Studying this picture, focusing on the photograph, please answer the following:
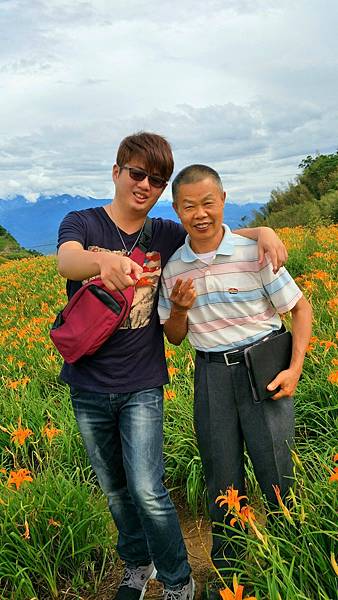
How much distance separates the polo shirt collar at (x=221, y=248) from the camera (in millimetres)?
1945

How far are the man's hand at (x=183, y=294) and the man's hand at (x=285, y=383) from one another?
0.40 meters

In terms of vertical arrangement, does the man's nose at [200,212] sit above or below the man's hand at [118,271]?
above

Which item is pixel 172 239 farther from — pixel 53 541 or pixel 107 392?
pixel 53 541

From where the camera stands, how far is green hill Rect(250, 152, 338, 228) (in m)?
16.8

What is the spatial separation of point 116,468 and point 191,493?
72cm

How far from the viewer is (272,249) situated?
181 centimetres

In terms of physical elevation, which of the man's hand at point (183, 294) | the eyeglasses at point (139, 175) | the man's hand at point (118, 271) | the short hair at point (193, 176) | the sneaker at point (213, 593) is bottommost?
the sneaker at point (213, 593)

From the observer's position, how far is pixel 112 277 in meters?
1.56

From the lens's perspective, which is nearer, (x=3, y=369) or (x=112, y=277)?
(x=112, y=277)

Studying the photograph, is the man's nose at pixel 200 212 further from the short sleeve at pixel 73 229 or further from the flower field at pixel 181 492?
the flower field at pixel 181 492

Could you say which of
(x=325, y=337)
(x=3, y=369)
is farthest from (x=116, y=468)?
(x=3, y=369)

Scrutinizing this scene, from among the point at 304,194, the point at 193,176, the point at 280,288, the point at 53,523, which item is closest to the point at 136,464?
the point at 53,523

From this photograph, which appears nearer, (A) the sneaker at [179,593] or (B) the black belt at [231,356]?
(B) the black belt at [231,356]

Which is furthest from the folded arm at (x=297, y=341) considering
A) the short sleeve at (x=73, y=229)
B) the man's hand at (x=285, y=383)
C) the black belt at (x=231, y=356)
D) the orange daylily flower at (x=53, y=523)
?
the orange daylily flower at (x=53, y=523)
